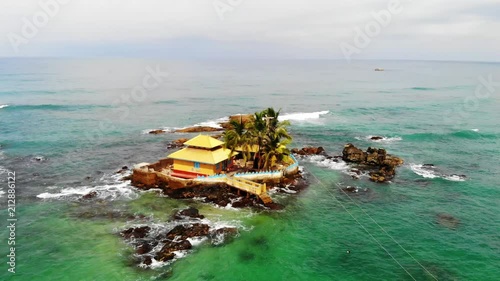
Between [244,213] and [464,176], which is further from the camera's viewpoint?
[464,176]

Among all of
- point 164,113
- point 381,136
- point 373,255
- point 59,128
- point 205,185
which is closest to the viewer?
point 373,255

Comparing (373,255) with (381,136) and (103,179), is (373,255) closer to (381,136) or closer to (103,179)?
(103,179)

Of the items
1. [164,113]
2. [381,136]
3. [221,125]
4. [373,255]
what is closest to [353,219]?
[373,255]

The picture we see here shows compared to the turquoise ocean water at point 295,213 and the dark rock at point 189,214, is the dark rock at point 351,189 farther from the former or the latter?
the dark rock at point 189,214

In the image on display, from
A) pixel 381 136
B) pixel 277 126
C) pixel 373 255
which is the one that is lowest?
pixel 373 255

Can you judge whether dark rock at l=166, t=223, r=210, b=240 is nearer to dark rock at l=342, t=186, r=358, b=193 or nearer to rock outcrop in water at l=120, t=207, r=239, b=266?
rock outcrop in water at l=120, t=207, r=239, b=266

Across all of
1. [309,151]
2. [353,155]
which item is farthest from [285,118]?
[353,155]
